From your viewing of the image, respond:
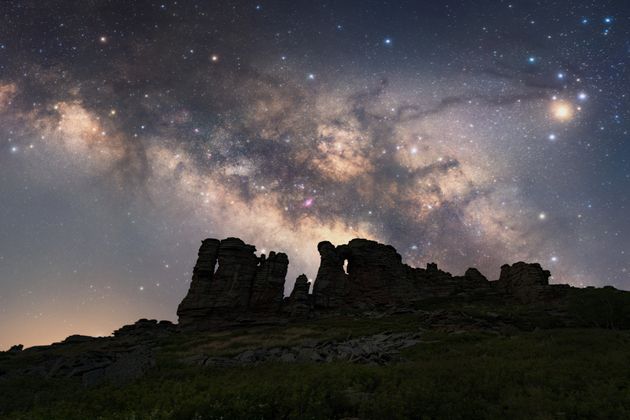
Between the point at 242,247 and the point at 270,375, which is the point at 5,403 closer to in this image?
the point at 270,375

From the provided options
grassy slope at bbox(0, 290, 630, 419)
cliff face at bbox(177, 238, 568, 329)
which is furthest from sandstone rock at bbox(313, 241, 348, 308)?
grassy slope at bbox(0, 290, 630, 419)

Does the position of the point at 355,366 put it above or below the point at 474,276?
below

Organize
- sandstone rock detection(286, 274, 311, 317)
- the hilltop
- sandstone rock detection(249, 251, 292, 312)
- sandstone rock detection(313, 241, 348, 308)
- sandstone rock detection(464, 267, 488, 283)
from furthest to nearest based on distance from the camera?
1. sandstone rock detection(464, 267, 488, 283)
2. sandstone rock detection(313, 241, 348, 308)
3. sandstone rock detection(249, 251, 292, 312)
4. sandstone rock detection(286, 274, 311, 317)
5. the hilltop

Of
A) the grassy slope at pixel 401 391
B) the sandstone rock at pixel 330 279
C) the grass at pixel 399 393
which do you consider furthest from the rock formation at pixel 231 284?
the grass at pixel 399 393

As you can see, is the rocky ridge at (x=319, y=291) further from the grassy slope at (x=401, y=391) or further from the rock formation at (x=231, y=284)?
the grassy slope at (x=401, y=391)

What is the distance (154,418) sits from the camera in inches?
369

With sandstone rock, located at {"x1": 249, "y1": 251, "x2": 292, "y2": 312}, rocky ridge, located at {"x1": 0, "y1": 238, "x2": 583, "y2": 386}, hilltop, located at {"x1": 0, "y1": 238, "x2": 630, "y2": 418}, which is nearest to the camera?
hilltop, located at {"x1": 0, "y1": 238, "x2": 630, "y2": 418}

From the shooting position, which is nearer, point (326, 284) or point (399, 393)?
point (399, 393)

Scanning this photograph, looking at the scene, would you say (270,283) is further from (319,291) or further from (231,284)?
(319,291)

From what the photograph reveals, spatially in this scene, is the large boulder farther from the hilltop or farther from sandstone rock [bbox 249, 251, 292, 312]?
sandstone rock [bbox 249, 251, 292, 312]

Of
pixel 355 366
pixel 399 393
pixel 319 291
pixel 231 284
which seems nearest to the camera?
pixel 399 393

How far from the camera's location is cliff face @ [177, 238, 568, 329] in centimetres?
6112

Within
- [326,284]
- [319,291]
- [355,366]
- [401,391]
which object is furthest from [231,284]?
[401,391]

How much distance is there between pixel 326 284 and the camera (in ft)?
229
